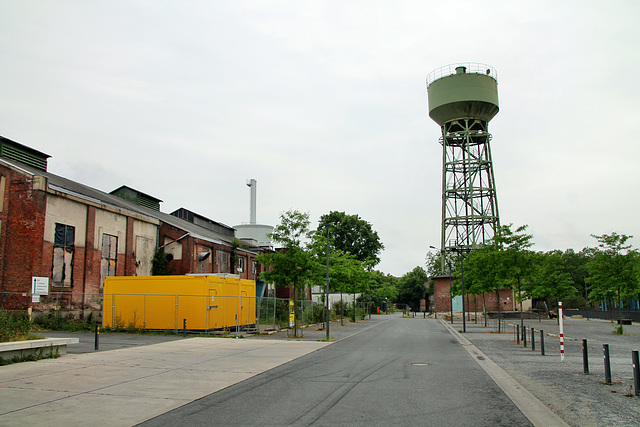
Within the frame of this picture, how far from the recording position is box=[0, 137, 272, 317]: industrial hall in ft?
84.3

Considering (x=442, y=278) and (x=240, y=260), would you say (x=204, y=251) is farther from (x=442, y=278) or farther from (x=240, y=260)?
(x=442, y=278)

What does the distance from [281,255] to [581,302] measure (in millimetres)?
69326

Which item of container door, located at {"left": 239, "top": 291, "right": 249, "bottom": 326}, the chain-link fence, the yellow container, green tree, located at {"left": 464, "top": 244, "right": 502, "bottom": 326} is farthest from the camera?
green tree, located at {"left": 464, "top": 244, "right": 502, "bottom": 326}

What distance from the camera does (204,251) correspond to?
39.5 m

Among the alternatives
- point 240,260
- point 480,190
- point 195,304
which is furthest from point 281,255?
point 480,190

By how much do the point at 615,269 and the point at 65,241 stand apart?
107 ft

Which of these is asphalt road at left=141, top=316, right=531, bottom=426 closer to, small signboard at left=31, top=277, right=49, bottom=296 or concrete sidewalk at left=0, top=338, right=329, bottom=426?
concrete sidewalk at left=0, top=338, right=329, bottom=426

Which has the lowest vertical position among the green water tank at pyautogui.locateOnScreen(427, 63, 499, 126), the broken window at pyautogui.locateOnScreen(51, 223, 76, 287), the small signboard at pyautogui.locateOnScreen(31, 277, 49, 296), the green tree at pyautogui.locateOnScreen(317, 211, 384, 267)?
the small signboard at pyautogui.locateOnScreen(31, 277, 49, 296)

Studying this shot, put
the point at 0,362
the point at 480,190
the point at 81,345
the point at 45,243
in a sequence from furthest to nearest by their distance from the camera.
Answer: the point at 480,190, the point at 45,243, the point at 81,345, the point at 0,362

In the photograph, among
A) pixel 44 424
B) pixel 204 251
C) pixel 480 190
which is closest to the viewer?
pixel 44 424

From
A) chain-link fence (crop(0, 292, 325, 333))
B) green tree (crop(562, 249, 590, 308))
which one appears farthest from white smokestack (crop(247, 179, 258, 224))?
green tree (crop(562, 249, 590, 308))

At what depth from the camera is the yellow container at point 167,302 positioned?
26.6 metres

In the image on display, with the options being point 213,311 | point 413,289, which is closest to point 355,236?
point 413,289

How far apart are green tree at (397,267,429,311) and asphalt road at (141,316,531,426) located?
90608 mm
